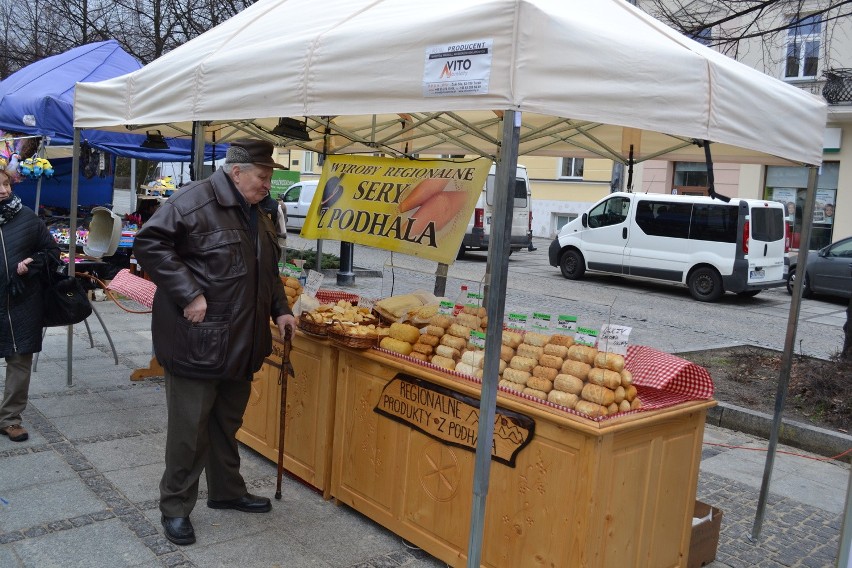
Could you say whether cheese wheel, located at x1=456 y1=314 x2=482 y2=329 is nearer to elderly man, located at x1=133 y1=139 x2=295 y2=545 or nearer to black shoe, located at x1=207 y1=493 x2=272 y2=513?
elderly man, located at x1=133 y1=139 x2=295 y2=545

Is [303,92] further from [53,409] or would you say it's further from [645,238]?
[645,238]

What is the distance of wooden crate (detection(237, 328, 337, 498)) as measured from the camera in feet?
13.9

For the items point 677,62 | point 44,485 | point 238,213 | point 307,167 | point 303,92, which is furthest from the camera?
point 307,167

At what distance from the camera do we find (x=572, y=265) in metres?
16.7

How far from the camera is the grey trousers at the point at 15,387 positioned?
16.0ft

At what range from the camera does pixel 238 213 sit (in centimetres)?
363

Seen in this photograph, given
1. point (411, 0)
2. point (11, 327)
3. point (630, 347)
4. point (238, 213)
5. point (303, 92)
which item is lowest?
point (11, 327)

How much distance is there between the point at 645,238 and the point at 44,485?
43.1 ft

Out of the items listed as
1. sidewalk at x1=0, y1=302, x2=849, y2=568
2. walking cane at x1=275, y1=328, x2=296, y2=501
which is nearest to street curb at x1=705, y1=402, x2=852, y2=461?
sidewalk at x1=0, y1=302, x2=849, y2=568

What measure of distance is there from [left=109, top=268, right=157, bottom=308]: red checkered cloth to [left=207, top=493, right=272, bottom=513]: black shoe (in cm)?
228

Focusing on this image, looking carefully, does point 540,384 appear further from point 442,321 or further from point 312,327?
point 312,327

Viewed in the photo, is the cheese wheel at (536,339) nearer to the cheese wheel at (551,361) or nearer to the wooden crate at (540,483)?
the cheese wheel at (551,361)

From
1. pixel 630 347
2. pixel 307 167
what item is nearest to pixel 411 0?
pixel 630 347

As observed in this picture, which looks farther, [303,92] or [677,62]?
[303,92]
